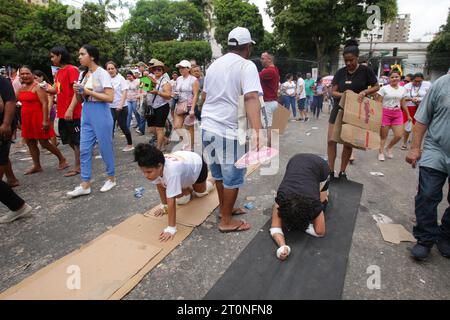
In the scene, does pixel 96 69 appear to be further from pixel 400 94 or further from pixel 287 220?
pixel 400 94

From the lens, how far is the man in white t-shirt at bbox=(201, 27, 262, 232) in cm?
230

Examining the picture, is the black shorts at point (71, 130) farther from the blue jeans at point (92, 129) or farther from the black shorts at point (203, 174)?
the black shorts at point (203, 174)

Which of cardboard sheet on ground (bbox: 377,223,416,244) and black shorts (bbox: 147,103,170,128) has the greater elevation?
black shorts (bbox: 147,103,170,128)

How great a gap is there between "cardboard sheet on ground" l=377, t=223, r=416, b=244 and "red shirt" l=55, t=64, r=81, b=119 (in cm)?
401

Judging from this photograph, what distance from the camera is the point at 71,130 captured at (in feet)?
13.6

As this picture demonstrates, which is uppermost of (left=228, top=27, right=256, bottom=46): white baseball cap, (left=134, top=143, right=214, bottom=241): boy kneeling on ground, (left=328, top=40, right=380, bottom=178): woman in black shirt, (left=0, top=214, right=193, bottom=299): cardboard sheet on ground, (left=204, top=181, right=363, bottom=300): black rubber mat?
(left=228, top=27, right=256, bottom=46): white baseball cap

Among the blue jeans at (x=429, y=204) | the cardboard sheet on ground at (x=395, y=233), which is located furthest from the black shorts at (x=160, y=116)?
the blue jeans at (x=429, y=204)

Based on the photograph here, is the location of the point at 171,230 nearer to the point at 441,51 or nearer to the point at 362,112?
the point at 362,112

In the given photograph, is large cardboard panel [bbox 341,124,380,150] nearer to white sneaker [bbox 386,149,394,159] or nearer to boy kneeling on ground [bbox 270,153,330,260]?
boy kneeling on ground [bbox 270,153,330,260]

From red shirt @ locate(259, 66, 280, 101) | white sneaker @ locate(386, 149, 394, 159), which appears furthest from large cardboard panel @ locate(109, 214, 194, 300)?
white sneaker @ locate(386, 149, 394, 159)

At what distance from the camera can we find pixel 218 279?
7.00 ft

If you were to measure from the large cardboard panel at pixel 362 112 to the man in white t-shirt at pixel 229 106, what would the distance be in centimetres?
174

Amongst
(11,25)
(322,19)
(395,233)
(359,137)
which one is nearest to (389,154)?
(359,137)

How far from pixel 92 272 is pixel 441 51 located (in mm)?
38796
